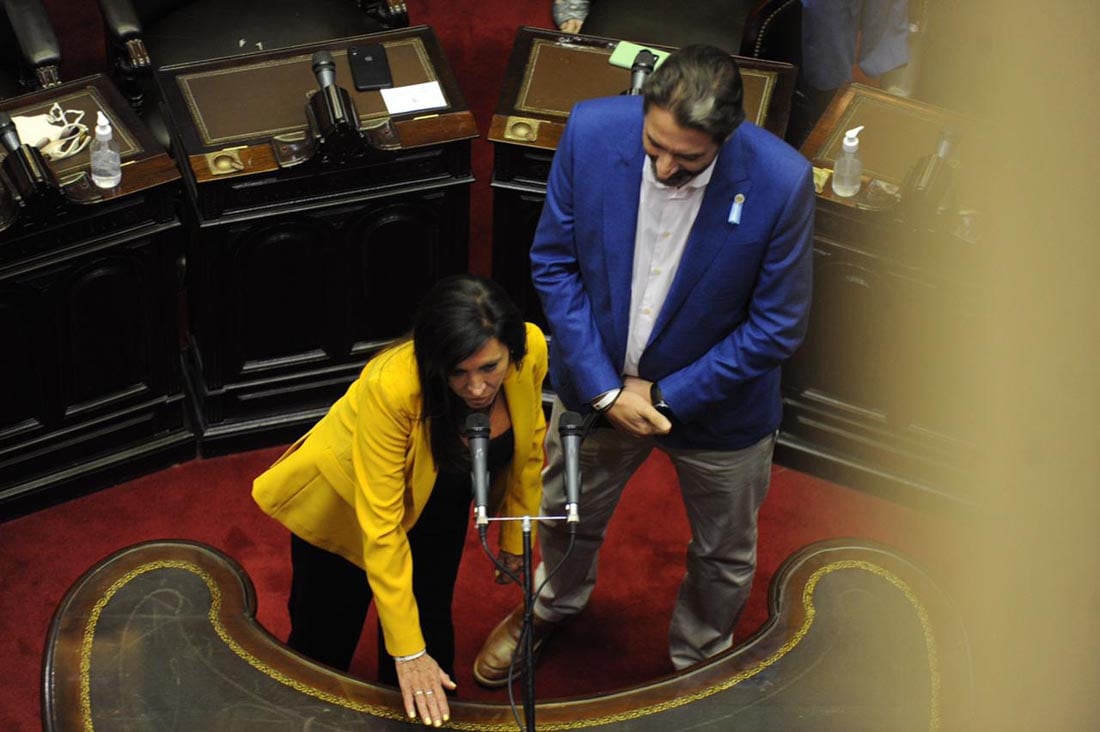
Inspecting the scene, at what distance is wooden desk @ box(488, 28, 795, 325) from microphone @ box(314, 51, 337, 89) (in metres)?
0.39

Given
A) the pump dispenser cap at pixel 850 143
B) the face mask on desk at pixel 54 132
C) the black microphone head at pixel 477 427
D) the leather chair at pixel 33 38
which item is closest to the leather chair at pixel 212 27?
the leather chair at pixel 33 38

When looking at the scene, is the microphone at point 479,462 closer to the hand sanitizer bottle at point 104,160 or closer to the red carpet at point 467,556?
the red carpet at point 467,556

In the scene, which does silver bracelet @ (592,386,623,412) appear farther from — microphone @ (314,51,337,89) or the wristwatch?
microphone @ (314,51,337,89)

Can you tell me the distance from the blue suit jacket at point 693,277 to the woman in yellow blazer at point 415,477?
17 cm

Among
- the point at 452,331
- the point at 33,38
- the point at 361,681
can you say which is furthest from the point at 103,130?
the point at 361,681

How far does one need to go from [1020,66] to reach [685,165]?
1.66 meters

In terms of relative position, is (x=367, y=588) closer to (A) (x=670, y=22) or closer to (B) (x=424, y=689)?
(B) (x=424, y=689)

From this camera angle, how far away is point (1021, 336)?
10.5 inches

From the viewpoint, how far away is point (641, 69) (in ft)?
9.25

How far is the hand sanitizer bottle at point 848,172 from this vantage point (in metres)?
3.00

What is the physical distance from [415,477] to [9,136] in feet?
4.43

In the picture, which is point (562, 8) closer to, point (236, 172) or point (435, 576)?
point (236, 172)

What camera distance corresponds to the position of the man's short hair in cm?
182

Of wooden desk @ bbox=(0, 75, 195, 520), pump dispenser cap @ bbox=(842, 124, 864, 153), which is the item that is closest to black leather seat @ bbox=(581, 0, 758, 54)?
pump dispenser cap @ bbox=(842, 124, 864, 153)
